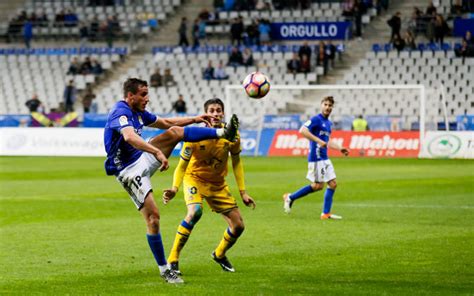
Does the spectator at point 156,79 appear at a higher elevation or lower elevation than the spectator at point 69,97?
higher

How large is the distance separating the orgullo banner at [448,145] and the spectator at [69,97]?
19071 millimetres

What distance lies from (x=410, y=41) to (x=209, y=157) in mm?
35343

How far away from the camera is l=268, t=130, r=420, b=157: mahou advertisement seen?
3881 cm

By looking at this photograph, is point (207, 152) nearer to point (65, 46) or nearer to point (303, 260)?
point (303, 260)

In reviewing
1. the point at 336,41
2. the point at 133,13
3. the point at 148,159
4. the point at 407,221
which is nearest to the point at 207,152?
the point at 148,159

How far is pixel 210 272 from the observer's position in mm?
12656

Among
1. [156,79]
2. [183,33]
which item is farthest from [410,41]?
[156,79]

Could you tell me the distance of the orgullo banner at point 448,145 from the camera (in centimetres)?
3744

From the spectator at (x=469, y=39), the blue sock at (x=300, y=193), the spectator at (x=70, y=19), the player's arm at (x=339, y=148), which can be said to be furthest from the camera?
the spectator at (x=70, y=19)

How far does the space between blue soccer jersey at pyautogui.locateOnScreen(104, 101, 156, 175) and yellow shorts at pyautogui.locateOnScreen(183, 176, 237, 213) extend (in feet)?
4.53

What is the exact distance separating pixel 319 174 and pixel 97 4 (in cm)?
3844

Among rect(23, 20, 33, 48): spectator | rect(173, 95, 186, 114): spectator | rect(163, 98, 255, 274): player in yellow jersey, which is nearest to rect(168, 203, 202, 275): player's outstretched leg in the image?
rect(163, 98, 255, 274): player in yellow jersey

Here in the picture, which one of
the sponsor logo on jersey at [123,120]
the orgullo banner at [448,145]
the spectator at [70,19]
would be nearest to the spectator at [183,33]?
the spectator at [70,19]

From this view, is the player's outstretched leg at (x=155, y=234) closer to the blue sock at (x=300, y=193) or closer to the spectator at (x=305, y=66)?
the blue sock at (x=300, y=193)
